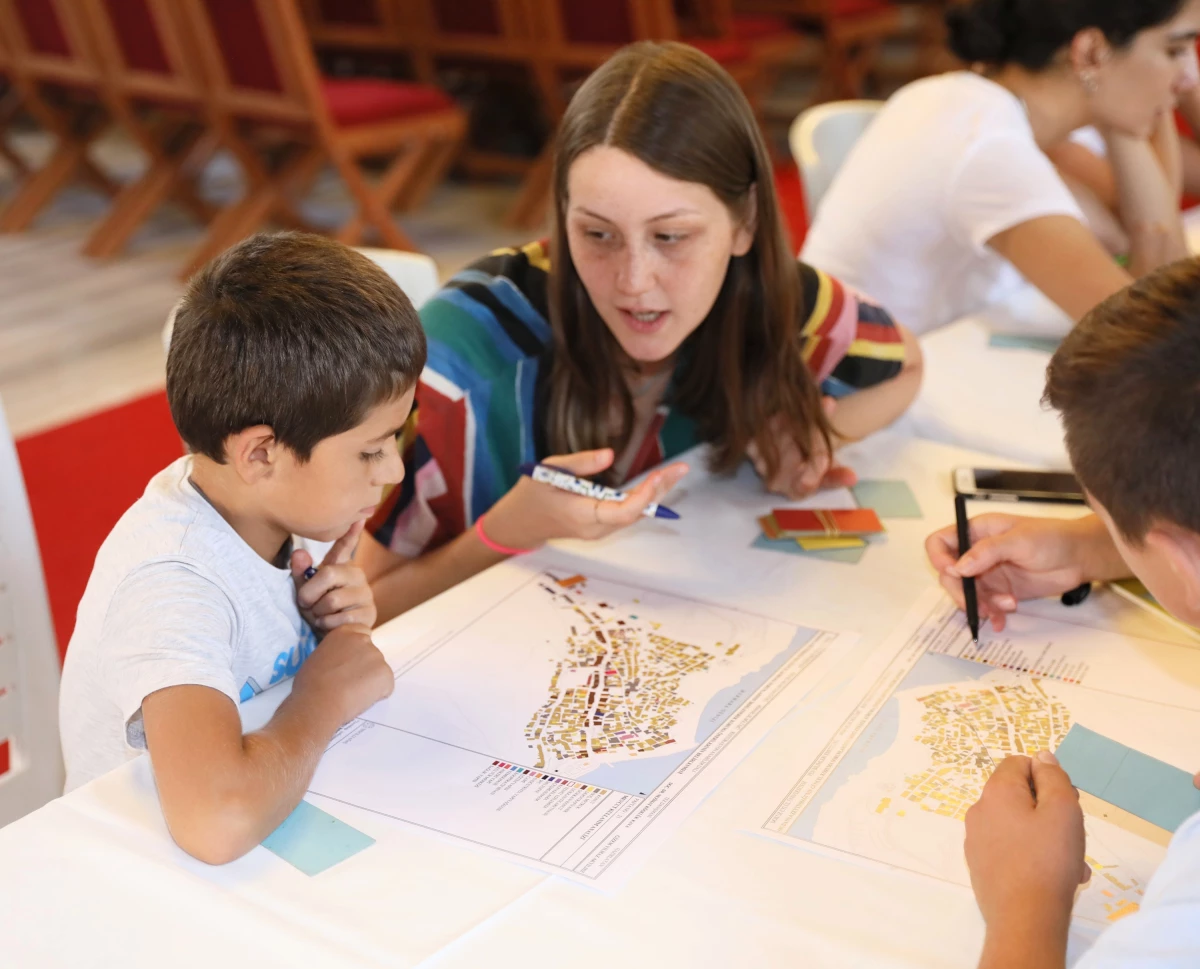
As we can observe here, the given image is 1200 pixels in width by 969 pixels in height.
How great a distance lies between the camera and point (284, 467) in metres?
1.00

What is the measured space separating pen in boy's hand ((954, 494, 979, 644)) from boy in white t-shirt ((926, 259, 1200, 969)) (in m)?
0.23

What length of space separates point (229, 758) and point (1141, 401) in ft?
2.07

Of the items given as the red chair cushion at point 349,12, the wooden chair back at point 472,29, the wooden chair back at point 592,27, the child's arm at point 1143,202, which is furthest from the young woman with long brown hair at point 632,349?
the red chair cushion at point 349,12

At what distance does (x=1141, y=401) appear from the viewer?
737 mm

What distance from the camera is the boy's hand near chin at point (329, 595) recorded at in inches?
43.2

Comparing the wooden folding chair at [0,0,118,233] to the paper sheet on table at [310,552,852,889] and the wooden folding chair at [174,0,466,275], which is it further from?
the paper sheet on table at [310,552,852,889]

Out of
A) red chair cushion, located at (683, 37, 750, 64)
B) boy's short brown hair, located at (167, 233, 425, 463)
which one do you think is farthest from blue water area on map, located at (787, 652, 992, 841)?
red chair cushion, located at (683, 37, 750, 64)

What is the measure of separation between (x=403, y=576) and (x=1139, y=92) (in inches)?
56.4

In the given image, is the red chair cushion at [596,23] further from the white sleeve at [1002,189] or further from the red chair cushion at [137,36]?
the white sleeve at [1002,189]

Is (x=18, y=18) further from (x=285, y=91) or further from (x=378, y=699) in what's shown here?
(x=378, y=699)

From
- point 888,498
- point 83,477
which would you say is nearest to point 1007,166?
point 888,498

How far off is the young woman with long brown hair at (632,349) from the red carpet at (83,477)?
1.21 m

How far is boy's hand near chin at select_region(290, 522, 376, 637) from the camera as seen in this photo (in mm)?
1097

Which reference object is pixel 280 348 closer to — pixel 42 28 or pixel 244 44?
pixel 244 44
